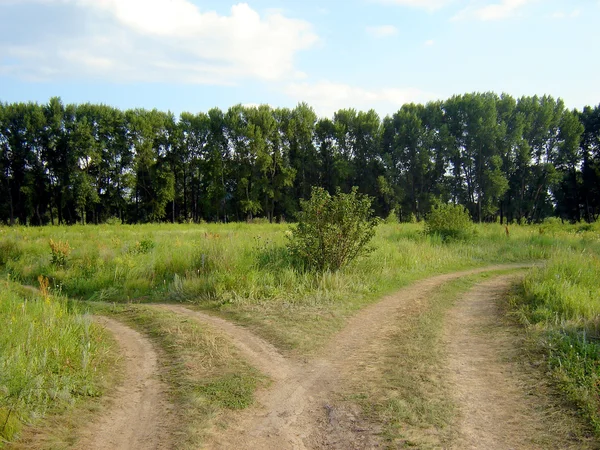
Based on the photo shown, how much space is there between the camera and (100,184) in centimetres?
4500

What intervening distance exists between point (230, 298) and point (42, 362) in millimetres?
4132

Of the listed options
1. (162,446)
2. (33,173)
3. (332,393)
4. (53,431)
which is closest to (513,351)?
(332,393)

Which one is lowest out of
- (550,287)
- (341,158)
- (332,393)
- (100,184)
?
(332,393)

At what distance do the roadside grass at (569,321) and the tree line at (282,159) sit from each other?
118 ft

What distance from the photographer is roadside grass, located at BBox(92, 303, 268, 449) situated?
3.98 meters

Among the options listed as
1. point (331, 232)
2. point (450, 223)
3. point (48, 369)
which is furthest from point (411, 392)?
point (450, 223)

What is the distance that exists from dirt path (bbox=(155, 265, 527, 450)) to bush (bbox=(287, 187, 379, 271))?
2992mm

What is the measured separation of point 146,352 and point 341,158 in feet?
151

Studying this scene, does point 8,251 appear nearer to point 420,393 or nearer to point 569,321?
point 420,393

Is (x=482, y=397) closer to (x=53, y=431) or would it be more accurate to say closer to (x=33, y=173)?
(x=53, y=431)

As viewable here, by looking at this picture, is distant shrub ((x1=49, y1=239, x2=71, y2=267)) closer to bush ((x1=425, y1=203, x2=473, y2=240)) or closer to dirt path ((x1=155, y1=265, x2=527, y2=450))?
dirt path ((x1=155, y1=265, x2=527, y2=450))

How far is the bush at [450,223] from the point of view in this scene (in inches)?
747

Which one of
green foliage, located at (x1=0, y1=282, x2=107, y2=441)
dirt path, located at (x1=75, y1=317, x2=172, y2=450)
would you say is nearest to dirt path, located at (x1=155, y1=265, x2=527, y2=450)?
dirt path, located at (x1=75, y1=317, x2=172, y2=450)

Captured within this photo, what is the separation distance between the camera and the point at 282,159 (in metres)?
49.4
